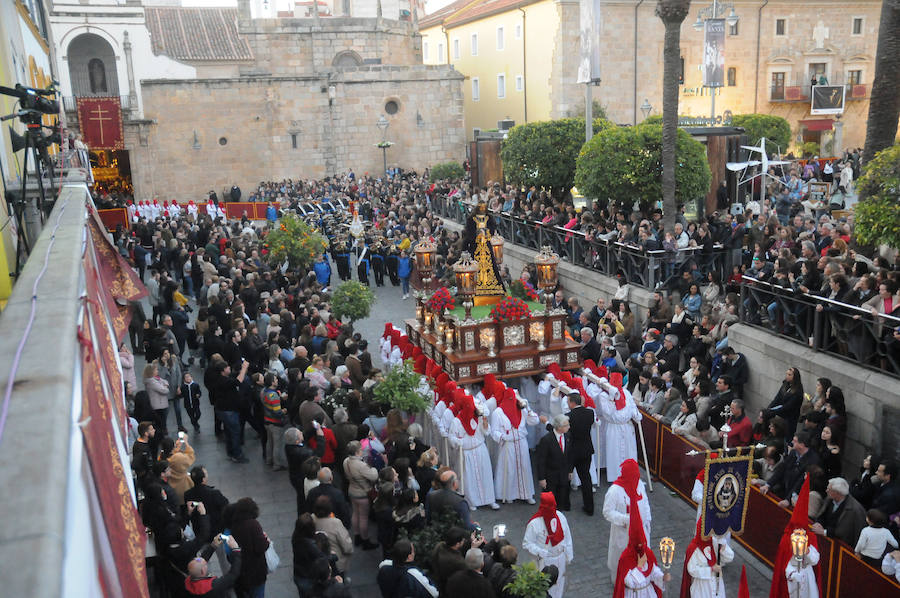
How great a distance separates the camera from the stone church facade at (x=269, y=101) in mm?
37750

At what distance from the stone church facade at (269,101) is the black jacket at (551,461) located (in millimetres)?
32922

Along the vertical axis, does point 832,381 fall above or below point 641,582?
above

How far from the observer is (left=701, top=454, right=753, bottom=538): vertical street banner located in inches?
279

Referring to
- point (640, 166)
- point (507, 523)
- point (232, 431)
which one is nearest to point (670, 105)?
point (640, 166)

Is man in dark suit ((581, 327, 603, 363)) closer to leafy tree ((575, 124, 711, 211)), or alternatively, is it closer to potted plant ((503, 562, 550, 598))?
leafy tree ((575, 124, 711, 211))

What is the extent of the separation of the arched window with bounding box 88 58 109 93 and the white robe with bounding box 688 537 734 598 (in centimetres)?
3976

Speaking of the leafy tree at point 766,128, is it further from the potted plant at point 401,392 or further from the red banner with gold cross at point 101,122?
the red banner with gold cross at point 101,122

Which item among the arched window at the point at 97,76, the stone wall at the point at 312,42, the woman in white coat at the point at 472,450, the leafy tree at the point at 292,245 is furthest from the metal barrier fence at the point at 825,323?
the arched window at the point at 97,76

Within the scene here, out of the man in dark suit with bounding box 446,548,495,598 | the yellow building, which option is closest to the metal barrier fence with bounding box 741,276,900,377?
the man in dark suit with bounding box 446,548,495,598

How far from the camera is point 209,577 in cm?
634

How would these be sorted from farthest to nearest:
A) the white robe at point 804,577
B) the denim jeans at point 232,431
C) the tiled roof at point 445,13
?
the tiled roof at point 445,13 → the denim jeans at point 232,431 → the white robe at point 804,577

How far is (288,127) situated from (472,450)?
3287 centimetres

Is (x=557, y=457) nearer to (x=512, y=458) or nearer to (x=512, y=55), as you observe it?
(x=512, y=458)

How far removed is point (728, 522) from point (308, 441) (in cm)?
492
